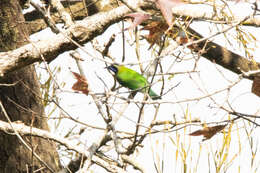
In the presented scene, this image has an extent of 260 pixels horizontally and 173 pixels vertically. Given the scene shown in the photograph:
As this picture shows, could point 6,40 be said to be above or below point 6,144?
above

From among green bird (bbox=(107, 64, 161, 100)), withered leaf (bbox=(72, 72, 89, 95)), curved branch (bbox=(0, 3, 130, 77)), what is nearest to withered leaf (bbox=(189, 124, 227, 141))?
withered leaf (bbox=(72, 72, 89, 95))

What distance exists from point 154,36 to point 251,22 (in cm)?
90

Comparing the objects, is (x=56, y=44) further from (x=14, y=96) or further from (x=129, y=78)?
(x=129, y=78)

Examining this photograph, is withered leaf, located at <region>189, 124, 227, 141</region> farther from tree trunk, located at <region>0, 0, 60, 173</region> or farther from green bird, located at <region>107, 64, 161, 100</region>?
tree trunk, located at <region>0, 0, 60, 173</region>

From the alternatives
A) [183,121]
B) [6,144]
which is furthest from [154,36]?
[6,144]

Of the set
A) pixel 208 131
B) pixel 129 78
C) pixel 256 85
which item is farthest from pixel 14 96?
pixel 256 85

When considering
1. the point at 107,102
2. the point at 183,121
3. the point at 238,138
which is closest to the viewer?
the point at 107,102

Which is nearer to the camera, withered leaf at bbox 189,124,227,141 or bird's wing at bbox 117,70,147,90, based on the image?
withered leaf at bbox 189,124,227,141

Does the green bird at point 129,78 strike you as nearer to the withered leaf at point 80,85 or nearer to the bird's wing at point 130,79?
the bird's wing at point 130,79

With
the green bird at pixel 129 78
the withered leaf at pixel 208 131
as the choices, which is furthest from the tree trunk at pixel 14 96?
the withered leaf at pixel 208 131

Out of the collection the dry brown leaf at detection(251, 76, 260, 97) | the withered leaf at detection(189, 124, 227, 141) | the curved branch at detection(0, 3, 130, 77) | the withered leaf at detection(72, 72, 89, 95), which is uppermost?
the curved branch at detection(0, 3, 130, 77)

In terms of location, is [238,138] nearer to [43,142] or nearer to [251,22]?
[251,22]

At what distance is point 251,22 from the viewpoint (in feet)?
7.66

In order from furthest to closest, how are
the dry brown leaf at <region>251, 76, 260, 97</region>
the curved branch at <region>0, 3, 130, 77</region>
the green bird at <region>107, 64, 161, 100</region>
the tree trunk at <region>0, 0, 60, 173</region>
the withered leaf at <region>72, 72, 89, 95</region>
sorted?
1. the green bird at <region>107, 64, 161, 100</region>
2. the tree trunk at <region>0, 0, 60, 173</region>
3. the curved branch at <region>0, 3, 130, 77</region>
4. the withered leaf at <region>72, 72, 89, 95</region>
5. the dry brown leaf at <region>251, 76, 260, 97</region>
